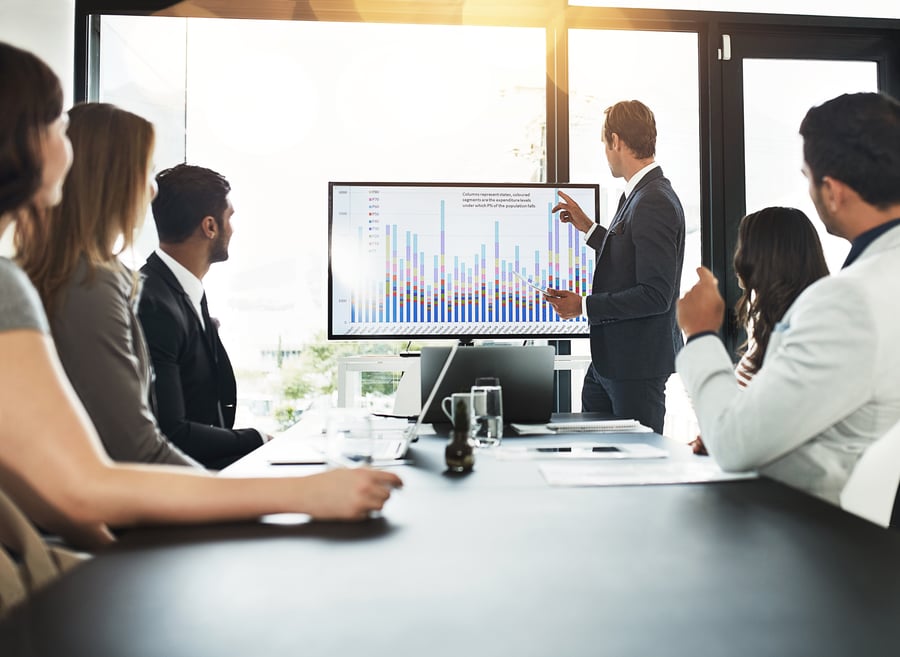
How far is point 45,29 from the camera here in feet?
10.2

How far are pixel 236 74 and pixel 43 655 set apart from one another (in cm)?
365

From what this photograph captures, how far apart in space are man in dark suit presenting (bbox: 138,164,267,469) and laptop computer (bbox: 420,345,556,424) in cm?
49

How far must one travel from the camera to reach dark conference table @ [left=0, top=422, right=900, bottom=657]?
54 cm

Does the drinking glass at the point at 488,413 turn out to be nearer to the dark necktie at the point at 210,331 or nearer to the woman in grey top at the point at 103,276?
the woman in grey top at the point at 103,276

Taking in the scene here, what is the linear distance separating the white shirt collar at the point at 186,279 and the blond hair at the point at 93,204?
55 cm

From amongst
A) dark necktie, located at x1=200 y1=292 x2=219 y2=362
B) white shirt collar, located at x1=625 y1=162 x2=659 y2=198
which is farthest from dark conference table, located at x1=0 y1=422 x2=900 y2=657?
white shirt collar, located at x1=625 y1=162 x2=659 y2=198

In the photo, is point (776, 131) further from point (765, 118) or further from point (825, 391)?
point (825, 391)

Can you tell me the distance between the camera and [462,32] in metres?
3.48

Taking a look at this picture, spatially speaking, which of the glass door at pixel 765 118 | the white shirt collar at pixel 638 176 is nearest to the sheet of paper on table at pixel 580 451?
the white shirt collar at pixel 638 176

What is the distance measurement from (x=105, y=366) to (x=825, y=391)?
114 centimetres

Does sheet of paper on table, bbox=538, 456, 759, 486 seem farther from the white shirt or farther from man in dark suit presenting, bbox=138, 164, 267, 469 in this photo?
the white shirt

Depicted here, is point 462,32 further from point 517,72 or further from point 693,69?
point 693,69

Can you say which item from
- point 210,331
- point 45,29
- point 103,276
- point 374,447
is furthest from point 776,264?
point 45,29

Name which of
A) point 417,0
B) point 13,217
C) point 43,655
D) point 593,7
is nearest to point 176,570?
point 43,655
